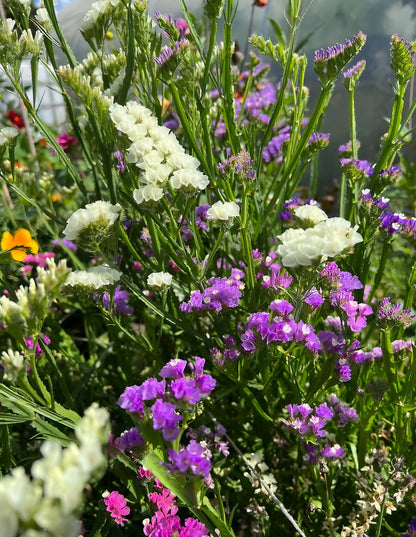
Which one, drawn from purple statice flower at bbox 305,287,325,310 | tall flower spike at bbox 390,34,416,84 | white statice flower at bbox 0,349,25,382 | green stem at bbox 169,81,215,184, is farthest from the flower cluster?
tall flower spike at bbox 390,34,416,84

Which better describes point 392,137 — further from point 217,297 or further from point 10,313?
point 10,313

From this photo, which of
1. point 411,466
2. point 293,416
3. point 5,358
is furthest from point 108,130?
point 411,466

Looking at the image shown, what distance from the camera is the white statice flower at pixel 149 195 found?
2.48 feet

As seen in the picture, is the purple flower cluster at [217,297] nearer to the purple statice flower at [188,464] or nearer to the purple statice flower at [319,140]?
the purple statice flower at [188,464]

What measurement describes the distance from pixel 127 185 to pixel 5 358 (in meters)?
0.45

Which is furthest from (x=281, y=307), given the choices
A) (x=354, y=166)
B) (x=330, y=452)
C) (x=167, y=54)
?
(x=167, y=54)

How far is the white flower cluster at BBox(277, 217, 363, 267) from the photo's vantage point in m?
0.64

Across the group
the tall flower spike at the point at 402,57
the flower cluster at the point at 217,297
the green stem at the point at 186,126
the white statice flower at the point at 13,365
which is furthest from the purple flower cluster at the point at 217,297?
the tall flower spike at the point at 402,57

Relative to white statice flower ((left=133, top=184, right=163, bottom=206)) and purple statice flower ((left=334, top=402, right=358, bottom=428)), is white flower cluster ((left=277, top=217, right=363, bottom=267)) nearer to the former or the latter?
white statice flower ((left=133, top=184, right=163, bottom=206))

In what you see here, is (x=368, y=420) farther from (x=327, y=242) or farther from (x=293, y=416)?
(x=327, y=242)

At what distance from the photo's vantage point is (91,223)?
0.75 m

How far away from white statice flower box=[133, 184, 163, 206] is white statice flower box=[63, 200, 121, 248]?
0.15ft

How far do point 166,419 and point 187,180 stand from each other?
0.37 metres

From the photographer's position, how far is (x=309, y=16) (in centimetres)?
242
